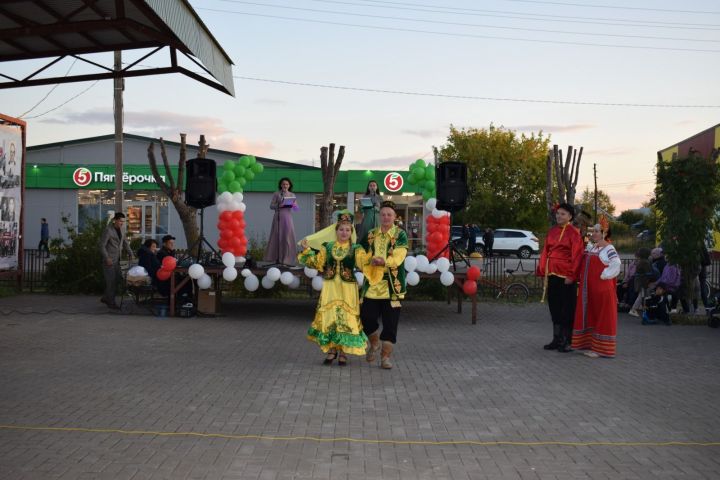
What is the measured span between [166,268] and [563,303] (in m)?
7.13

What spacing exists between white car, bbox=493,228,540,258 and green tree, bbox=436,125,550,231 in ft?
37.0

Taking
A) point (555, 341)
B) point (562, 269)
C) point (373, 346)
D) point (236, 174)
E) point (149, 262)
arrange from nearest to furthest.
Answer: point (373, 346)
point (562, 269)
point (555, 341)
point (149, 262)
point (236, 174)

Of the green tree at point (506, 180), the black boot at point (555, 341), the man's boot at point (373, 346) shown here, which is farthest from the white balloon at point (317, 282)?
the green tree at point (506, 180)

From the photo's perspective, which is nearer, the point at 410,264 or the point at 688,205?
the point at 410,264

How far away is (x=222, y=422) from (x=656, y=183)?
11548 mm

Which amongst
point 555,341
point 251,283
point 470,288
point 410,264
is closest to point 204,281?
point 251,283

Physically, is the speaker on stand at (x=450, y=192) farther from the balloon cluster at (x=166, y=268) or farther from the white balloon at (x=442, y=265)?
the balloon cluster at (x=166, y=268)

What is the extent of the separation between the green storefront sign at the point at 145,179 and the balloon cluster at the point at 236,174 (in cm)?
2337

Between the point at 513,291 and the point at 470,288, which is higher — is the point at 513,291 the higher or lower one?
the lower one

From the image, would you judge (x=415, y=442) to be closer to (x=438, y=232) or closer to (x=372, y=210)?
(x=372, y=210)

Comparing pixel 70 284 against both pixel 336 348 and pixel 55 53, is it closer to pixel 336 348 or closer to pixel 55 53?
pixel 55 53

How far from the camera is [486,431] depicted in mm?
6363

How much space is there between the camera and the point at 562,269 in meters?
10.6

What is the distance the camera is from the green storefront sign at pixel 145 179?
39.7m
